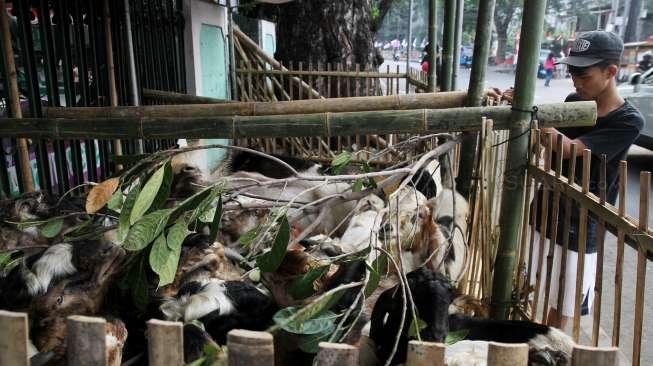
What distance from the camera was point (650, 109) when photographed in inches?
375

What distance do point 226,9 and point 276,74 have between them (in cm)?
100

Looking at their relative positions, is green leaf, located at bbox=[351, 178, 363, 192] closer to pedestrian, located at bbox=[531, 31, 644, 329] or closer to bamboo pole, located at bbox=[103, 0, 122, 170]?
pedestrian, located at bbox=[531, 31, 644, 329]

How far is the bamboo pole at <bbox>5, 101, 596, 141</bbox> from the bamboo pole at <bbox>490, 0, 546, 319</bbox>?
8 cm

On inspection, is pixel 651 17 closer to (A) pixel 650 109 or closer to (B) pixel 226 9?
(A) pixel 650 109

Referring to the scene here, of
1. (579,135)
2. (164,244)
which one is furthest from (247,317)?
(579,135)

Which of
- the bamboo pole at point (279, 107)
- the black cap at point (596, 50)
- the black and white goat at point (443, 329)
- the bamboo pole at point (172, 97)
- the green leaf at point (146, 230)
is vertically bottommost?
the black and white goat at point (443, 329)

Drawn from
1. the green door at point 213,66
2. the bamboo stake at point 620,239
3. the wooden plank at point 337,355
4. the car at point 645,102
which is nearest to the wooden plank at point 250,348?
the wooden plank at point 337,355

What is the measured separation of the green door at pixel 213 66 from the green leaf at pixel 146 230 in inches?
149

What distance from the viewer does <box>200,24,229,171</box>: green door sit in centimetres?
596

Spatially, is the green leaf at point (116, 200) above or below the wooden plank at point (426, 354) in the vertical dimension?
above

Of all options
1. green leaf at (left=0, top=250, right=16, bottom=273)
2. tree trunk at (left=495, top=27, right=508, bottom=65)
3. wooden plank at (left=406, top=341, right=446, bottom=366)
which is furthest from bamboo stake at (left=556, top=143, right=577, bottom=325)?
tree trunk at (left=495, top=27, right=508, bottom=65)

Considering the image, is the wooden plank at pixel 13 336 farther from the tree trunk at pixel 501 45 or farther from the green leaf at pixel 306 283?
the tree trunk at pixel 501 45

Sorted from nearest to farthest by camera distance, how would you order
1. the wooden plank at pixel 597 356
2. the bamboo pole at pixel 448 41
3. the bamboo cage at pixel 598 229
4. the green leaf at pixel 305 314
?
the wooden plank at pixel 597 356
the green leaf at pixel 305 314
the bamboo cage at pixel 598 229
the bamboo pole at pixel 448 41

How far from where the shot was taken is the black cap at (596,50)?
2.77m
